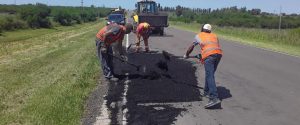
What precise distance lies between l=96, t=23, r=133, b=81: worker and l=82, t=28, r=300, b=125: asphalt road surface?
0.46 metres

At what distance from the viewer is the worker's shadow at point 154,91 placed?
815 centimetres

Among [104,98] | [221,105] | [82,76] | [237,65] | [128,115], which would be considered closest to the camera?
[128,115]

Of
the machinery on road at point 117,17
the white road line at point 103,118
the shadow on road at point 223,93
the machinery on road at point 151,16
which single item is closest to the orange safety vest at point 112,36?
the machinery on road at point 117,17

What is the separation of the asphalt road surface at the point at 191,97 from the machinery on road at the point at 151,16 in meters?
18.0

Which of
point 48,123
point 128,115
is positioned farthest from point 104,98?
point 48,123

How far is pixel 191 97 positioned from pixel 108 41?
3324 mm

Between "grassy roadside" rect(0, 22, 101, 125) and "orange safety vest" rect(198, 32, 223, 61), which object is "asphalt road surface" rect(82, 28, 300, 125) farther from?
"orange safety vest" rect(198, 32, 223, 61)

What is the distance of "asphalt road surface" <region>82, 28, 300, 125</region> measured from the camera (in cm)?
791

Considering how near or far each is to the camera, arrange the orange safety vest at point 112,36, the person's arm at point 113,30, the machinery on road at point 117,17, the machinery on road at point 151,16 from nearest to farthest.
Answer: the person's arm at point 113,30 < the orange safety vest at point 112,36 < the machinery on road at point 117,17 < the machinery on road at point 151,16

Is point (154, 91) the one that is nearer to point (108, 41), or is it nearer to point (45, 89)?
point (108, 41)

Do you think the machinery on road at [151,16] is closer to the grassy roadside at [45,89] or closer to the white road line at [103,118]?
the grassy roadside at [45,89]

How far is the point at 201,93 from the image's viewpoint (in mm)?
10211

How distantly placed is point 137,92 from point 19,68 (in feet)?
23.1

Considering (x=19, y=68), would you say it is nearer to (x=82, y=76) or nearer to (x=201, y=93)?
(x=82, y=76)
